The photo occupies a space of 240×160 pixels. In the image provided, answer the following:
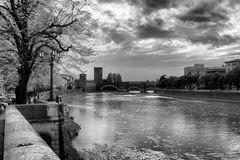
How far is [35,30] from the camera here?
19453 millimetres

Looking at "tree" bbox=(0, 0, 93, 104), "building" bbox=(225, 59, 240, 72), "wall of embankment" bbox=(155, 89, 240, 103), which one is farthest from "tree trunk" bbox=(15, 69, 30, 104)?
"building" bbox=(225, 59, 240, 72)

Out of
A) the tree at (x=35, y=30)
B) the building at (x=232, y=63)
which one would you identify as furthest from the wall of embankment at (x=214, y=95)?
the tree at (x=35, y=30)

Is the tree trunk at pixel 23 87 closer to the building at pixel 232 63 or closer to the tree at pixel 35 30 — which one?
the tree at pixel 35 30

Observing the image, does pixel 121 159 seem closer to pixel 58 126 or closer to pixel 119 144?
pixel 119 144

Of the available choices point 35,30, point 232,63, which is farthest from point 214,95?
point 232,63

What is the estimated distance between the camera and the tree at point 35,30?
18453mm

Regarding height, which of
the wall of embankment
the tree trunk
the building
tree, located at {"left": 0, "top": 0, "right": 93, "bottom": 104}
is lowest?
the wall of embankment

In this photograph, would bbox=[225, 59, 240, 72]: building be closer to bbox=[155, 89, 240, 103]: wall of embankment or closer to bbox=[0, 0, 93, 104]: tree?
bbox=[155, 89, 240, 103]: wall of embankment

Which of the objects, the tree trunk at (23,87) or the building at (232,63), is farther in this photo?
the building at (232,63)

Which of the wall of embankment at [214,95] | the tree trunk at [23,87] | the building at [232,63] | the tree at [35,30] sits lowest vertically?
the wall of embankment at [214,95]

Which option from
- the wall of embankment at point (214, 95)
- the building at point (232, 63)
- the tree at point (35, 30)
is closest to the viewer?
the tree at point (35, 30)

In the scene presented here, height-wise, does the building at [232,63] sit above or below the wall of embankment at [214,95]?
above

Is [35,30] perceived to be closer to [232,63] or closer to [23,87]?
[23,87]

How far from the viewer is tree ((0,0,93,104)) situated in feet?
60.5
